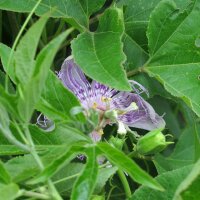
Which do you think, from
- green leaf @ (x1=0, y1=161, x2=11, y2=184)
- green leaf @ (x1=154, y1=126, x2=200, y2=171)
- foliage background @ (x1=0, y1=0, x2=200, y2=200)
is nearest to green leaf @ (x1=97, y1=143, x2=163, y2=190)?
foliage background @ (x1=0, y1=0, x2=200, y2=200)

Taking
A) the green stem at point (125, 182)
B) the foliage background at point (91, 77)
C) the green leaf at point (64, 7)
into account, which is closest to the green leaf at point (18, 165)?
the foliage background at point (91, 77)

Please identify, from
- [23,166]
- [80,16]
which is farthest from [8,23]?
[23,166]

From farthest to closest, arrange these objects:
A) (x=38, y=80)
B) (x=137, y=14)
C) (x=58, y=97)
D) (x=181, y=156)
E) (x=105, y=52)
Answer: (x=181, y=156) < (x=137, y=14) < (x=105, y=52) < (x=58, y=97) < (x=38, y=80)

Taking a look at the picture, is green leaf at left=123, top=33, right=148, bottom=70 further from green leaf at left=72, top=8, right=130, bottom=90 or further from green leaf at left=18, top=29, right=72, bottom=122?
green leaf at left=18, top=29, right=72, bottom=122

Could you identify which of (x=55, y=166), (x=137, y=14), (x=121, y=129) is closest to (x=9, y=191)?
(x=55, y=166)

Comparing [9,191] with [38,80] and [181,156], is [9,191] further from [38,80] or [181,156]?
[181,156]

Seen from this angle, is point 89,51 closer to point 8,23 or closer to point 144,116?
point 144,116

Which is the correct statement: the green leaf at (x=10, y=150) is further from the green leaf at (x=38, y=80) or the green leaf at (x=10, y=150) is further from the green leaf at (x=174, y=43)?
the green leaf at (x=174, y=43)
